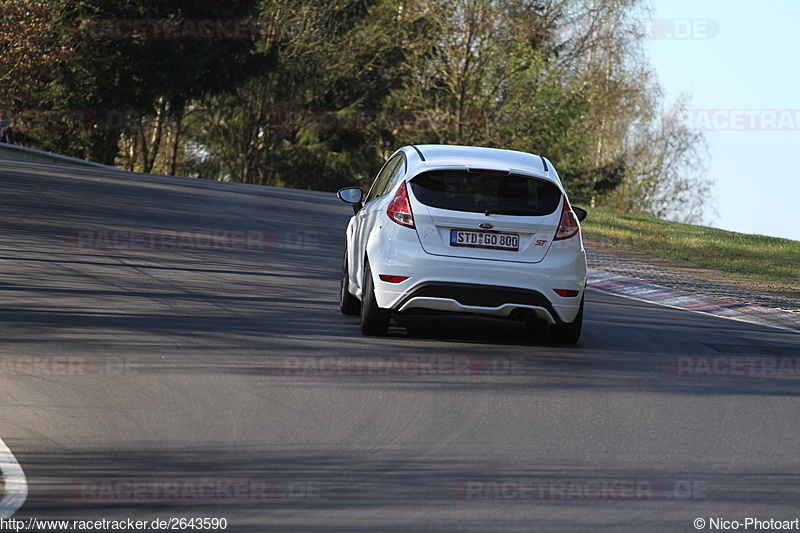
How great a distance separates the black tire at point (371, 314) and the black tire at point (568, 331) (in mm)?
1568

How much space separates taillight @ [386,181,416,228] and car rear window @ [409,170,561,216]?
10cm

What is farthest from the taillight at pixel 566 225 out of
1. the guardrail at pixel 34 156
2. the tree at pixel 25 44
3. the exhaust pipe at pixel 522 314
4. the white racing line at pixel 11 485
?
the tree at pixel 25 44

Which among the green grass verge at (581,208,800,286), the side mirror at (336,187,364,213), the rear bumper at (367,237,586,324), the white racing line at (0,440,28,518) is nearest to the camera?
the white racing line at (0,440,28,518)

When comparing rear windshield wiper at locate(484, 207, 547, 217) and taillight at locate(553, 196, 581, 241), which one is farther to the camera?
taillight at locate(553, 196, 581, 241)

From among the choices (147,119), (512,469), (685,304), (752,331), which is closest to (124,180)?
(685,304)

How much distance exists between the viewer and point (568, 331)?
34.5 ft

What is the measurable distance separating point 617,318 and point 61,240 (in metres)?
7.44

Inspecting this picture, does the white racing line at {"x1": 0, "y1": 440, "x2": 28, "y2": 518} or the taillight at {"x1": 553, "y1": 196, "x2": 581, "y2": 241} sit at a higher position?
the taillight at {"x1": 553, "y1": 196, "x2": 581, "y2": 241}

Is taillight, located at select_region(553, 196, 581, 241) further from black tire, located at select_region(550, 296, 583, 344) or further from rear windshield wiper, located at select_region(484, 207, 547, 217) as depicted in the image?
black tire, located at select_region(550, 296, 583, 344)

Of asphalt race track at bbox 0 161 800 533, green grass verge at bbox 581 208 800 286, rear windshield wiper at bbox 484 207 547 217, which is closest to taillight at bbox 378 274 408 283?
asphalt race track at bbox 0 161 800 533

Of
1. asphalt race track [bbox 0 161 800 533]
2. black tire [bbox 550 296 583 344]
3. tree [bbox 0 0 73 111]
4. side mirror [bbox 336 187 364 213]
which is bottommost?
asphalt race track [bbox 0 161 800 533]

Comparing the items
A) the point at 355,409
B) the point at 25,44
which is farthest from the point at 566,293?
the point at 25,44

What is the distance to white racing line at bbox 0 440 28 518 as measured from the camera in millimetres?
5353

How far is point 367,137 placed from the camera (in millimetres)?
50406
